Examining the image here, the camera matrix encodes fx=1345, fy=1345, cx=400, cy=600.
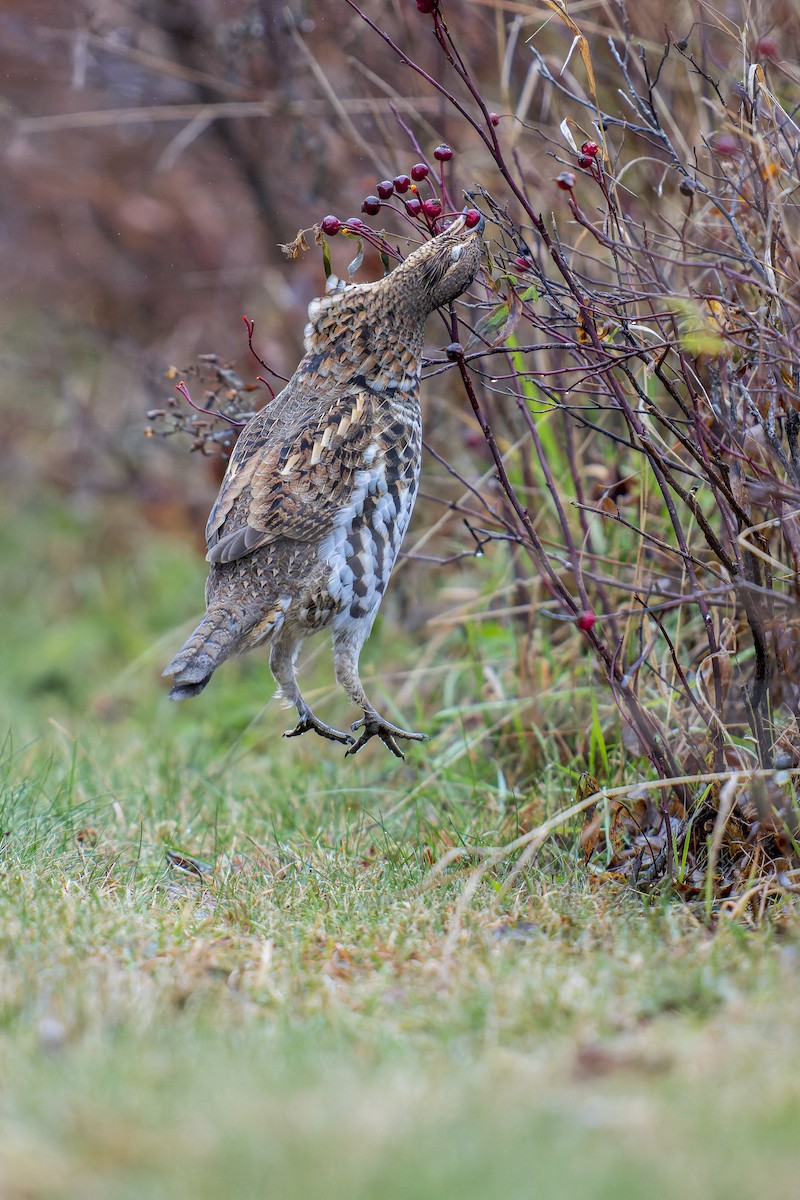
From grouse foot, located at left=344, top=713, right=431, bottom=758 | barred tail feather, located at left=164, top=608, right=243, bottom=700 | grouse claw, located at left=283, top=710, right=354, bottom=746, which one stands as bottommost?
grouse foot, located at left=344, top=713, right=431, bottom=758

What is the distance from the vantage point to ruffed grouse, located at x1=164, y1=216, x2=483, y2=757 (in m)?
3.84

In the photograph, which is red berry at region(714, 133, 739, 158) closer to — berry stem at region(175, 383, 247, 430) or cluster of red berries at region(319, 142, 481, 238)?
cluster of red berries at region(319, 142, 481, 238)

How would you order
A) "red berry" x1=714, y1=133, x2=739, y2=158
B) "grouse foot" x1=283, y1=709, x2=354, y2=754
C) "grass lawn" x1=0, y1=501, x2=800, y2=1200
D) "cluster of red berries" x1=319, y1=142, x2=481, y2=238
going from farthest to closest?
"grouse foot" x1=283, y1=709, x2=354, y2=754, "red berry" x1=714, y1=133, x2=739, y2=158, "cluster of red berries" x1=319, y1=142, x2=481, y2=238, "grass lawn" x1=0, y1=501, x2=800, y2=1200

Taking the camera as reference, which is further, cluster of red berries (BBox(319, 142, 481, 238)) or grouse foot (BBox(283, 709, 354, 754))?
grouse foot (BBox(283, 709, 354, 754))

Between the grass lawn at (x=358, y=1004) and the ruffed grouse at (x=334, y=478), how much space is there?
0.72 metres

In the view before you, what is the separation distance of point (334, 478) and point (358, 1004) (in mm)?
1511

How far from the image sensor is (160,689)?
7.59 metres

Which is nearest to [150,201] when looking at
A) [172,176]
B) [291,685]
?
[172,176]

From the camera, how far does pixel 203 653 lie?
3637 mm

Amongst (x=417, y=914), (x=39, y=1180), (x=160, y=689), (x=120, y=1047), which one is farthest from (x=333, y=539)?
(x=160, y=689)

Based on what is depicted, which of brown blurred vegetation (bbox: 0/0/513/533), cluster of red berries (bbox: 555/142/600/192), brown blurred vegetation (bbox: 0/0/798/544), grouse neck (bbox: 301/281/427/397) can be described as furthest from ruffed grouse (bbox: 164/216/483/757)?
brown blurred vegetation (bbox: 0/0/513/533)

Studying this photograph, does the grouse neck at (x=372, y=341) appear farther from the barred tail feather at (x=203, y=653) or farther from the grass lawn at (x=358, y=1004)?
the grass lawn at (x=358, y=1004)

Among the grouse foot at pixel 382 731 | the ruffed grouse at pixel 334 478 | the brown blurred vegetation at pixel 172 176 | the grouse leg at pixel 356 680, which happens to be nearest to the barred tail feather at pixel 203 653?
the ruffed grouse at pixel 334 478

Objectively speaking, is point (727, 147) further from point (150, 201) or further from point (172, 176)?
point (172, 176)
